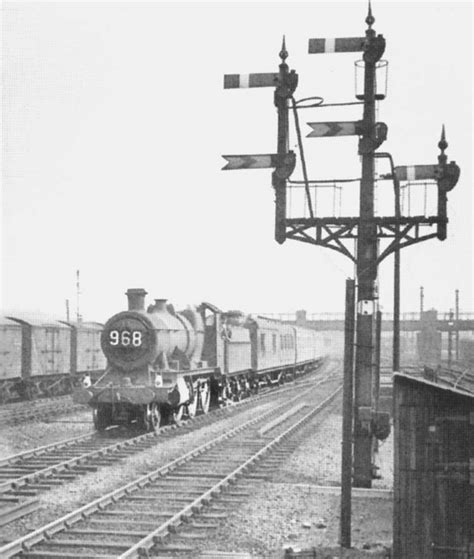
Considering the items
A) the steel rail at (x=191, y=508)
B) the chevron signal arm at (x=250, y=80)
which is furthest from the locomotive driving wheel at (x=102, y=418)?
the chevron signal arm at (x=250, y=80)

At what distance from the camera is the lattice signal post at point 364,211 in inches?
391

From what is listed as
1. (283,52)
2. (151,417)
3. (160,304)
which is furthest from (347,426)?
(160,304)

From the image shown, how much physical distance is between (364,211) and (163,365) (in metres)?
8.31

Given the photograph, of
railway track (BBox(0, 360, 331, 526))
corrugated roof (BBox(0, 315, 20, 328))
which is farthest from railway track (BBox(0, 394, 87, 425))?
railway track (BBox(0, 360, 331, 526))

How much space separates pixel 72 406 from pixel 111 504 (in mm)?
13730

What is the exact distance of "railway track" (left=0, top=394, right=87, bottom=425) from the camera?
730 inches

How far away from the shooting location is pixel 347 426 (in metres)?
7.83

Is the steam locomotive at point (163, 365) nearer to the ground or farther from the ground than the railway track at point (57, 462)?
farther from the ground

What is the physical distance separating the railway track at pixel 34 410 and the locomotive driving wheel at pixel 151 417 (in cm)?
376

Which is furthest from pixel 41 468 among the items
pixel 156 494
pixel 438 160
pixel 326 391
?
pixel 326 391

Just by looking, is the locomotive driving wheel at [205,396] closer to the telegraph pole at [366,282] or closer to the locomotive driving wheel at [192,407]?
the locomotive driving wheel at [192,407]

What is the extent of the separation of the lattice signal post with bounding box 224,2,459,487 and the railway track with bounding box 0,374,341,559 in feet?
6.65

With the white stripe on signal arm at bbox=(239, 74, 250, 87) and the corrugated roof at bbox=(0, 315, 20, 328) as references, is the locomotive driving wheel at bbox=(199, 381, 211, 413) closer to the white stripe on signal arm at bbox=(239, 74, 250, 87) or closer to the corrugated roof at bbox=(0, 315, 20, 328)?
the corrugated roof at bbox=(0, 315, 20, 328)

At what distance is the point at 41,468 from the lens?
11.8 metres
